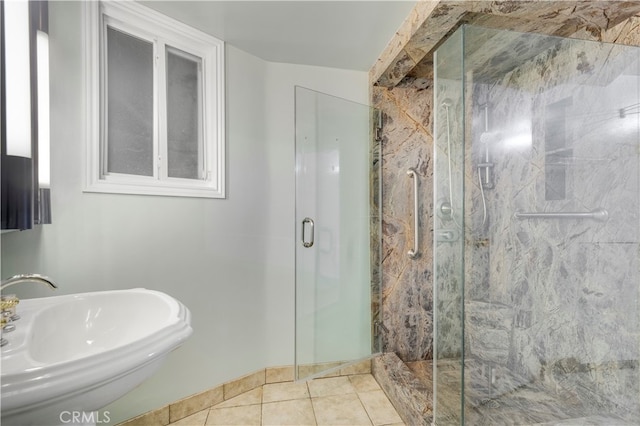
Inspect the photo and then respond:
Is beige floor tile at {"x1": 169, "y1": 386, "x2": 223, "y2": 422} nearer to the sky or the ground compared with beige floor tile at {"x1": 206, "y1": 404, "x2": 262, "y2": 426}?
nearer to the sky

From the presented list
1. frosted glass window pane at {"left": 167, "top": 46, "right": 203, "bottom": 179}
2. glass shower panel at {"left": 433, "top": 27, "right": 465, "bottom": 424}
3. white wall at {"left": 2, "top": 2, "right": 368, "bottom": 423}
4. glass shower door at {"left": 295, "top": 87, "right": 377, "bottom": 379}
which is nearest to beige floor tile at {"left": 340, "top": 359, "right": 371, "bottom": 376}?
glass shower door at {"left": 295, "top": 87, "right": 377, "bottom": 379}

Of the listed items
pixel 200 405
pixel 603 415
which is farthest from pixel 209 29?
pixel 603 415

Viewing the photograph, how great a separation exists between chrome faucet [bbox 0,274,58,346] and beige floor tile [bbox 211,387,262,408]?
134 cm

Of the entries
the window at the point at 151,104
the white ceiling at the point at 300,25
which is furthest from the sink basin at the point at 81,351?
the white ceiling at the point at 300,25

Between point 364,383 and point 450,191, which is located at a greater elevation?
point 450,191

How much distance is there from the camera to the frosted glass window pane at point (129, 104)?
1.46 meters

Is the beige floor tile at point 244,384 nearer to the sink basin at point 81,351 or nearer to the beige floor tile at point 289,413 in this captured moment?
the beige floor tile at point 289,413

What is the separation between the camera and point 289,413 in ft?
5.34

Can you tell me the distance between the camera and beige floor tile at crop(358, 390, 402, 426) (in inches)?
62.1

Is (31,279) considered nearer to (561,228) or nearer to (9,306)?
(9,306)

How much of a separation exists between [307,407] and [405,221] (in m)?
1.40

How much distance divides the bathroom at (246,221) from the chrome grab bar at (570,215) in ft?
1.90

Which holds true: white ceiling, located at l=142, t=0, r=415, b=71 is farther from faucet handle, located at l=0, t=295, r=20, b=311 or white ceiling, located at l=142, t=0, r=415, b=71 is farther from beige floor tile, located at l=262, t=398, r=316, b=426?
beige floor tile, located at l=262, t=398, r=316, b=426

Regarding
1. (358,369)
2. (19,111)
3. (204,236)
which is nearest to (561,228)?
(358,369)
